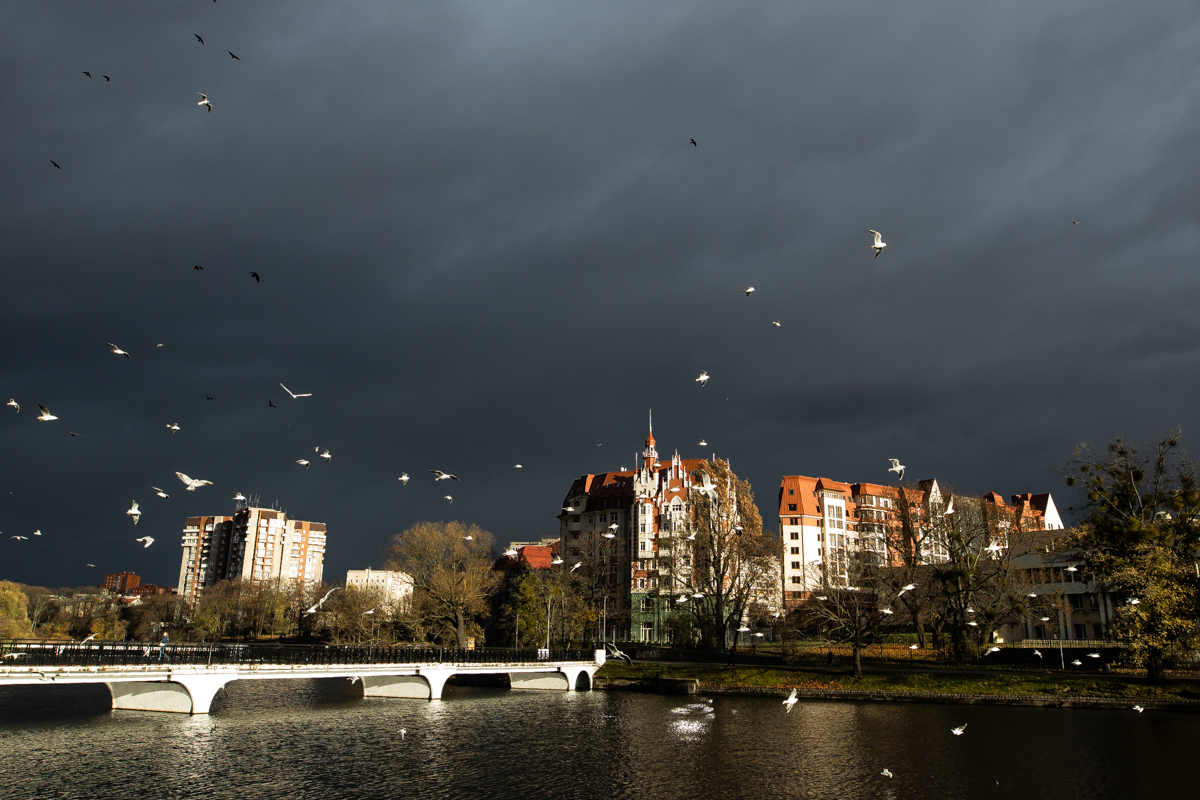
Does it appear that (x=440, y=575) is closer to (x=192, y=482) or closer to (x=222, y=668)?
(x=222, y=668)

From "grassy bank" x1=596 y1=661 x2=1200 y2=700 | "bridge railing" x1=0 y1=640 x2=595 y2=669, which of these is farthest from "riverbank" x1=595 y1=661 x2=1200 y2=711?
"bridge railing" x1=0 y1=640 x2=595 y2=669

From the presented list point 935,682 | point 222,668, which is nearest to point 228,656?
point 222,668

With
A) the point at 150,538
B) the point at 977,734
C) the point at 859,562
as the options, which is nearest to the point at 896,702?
the point at 977,734

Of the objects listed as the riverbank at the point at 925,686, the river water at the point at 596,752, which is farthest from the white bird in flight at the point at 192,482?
the riverbank at the point at 925,686

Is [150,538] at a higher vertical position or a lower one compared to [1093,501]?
lower

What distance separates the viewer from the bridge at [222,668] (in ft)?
127

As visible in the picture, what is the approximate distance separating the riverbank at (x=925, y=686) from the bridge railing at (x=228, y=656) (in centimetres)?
1277

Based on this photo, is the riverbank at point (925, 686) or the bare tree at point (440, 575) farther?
the bare tree at point (440, 575)

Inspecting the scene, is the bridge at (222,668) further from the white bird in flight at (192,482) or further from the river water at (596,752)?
the white bird in flight at (192,482)

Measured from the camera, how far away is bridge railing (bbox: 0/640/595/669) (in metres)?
39.6

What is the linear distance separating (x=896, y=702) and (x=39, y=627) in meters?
140

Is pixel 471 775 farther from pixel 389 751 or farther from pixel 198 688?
pixel 198 688

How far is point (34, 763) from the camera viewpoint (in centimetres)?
3173

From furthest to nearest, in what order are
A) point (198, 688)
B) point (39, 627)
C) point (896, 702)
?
1. point (39, 627)
2. point (896, 702)
3. point (198, 688)
